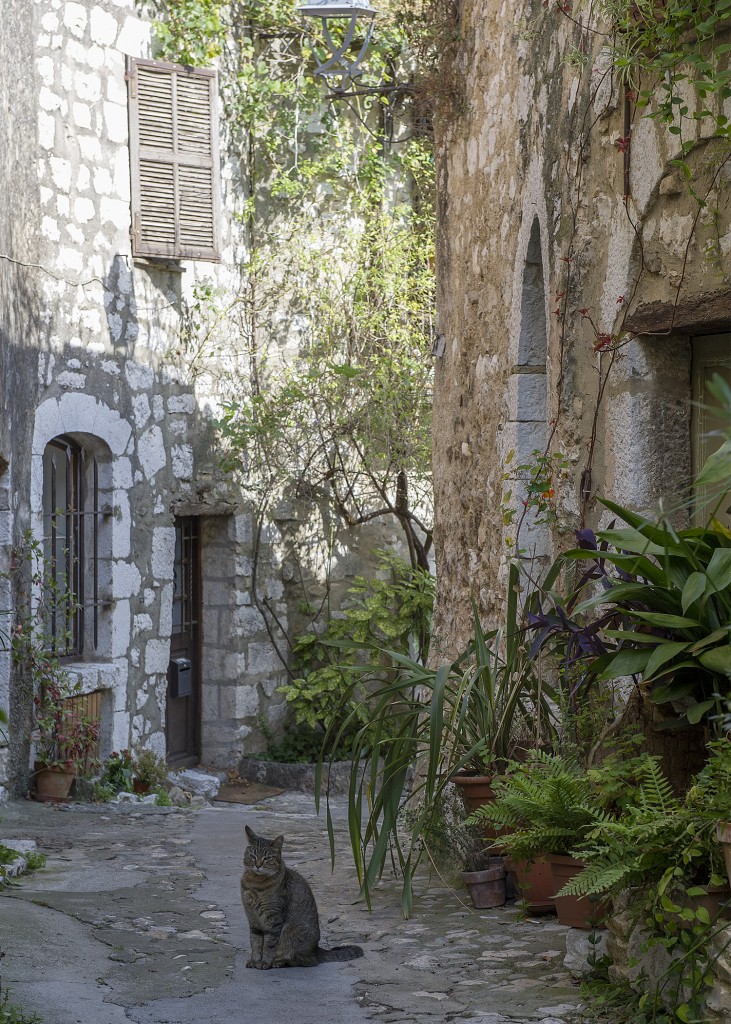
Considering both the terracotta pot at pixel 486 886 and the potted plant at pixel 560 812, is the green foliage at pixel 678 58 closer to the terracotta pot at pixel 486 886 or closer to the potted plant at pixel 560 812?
the potted plant at pixel 560 812

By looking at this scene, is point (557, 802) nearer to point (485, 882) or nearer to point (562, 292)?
point (485, 882)

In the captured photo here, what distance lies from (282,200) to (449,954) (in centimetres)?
697

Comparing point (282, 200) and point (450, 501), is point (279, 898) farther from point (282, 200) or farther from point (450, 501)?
point (282, 200)

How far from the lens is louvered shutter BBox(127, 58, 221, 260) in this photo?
8617mm

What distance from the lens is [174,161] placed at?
8.88 m

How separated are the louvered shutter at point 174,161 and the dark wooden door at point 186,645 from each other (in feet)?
6.83

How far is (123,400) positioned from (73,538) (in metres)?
0.99

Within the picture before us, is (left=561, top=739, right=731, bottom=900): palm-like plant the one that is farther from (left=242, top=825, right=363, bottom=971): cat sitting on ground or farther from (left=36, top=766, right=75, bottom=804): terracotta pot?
(left=36, top=766, right=75, bottom=804): terracotta pot

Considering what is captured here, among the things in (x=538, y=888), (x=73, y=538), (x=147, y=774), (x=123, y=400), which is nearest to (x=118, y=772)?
(x=147, y=774)

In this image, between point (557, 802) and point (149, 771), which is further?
point (149, 771)

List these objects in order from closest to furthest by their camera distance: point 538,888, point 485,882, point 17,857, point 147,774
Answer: point 538,888, point 485,882, point 17,857, point 147,774

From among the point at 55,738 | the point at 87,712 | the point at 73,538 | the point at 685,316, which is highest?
the point at 685,316

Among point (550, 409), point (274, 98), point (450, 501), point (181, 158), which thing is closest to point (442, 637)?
point (450, 501)

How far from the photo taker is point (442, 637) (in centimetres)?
637
